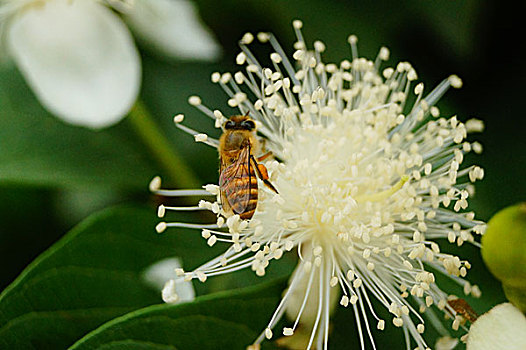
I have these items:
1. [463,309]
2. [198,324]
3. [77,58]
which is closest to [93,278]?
[198,324]

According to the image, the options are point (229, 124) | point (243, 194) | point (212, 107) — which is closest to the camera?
point (243, 194)

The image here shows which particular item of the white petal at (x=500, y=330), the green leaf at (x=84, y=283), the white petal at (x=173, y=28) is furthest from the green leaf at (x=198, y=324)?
the white petal at (x=173, y=28)

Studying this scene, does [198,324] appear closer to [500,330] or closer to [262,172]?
[262,172]

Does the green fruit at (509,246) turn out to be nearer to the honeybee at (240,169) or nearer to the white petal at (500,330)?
the white petal at (500,330)

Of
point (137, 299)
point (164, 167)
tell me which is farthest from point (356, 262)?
point (164, 167)

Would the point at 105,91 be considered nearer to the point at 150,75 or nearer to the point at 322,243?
the point at 150,75
